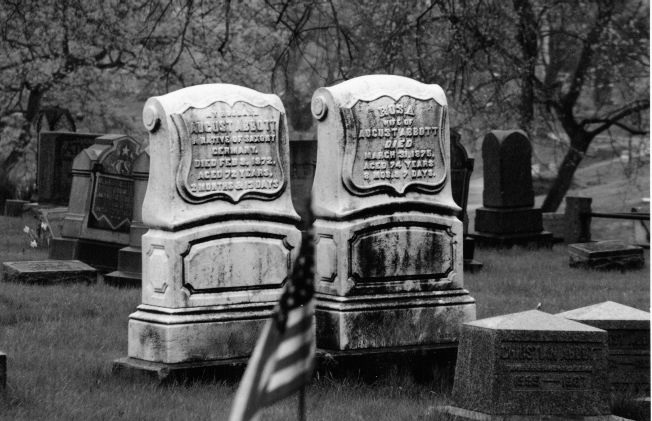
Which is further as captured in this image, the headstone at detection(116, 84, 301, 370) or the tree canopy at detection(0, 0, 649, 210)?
the tree canopy at detection(0, 0, 649, 210)

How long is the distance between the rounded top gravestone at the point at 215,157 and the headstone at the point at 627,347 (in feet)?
7.49

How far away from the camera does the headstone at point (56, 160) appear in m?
18.8

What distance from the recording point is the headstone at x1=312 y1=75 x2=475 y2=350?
8914 millimetres

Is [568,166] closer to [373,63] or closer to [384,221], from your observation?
[373,63]

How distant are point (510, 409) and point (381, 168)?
2.55 m

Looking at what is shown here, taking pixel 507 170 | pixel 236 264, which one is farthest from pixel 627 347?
pixel 507 170

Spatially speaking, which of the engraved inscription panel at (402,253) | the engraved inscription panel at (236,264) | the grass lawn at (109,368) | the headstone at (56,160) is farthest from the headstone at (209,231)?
the headstone at (56,160)

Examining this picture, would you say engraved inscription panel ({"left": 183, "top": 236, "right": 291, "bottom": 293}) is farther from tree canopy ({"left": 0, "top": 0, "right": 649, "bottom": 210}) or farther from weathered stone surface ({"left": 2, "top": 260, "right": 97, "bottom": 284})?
tree canopy ({"left": 0, "top": 0, "right": 649, "bottom": 210})

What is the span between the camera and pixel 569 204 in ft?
65.0

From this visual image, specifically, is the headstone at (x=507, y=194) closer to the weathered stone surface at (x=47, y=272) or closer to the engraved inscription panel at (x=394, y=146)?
the weathered stone surface at (x=47, y=272)

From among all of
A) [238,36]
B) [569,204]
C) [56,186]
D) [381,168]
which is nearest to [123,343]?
[381,168]

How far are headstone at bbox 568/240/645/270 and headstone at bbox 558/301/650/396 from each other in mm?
7957

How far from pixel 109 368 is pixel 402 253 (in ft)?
7.38

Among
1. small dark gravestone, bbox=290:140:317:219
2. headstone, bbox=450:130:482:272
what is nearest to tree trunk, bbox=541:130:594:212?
headstone, bbox=450:130:482:272
